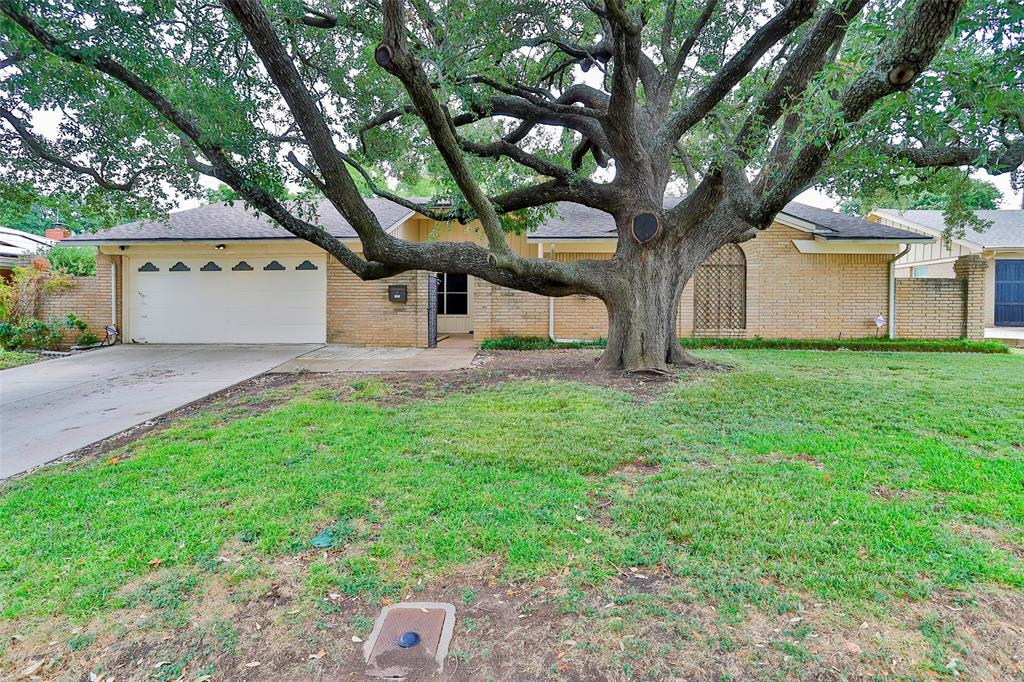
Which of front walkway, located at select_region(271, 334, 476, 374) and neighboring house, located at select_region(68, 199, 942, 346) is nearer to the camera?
front walkway, located at select_region(271, 334, 476, 374)

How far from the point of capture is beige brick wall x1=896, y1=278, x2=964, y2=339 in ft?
38.8

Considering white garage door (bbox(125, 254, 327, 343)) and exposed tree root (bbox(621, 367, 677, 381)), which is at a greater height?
white garage door (bbox(125, 254, 327, 343))

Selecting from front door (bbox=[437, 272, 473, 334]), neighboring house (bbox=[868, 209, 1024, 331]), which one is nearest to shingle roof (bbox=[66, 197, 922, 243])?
front door (bbox=[437, 272, 473, 334])

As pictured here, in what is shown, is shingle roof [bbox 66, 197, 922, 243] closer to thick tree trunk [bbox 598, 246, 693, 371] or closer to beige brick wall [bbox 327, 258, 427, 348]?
beige brick wall [bbox 327, 258, 427, 348]

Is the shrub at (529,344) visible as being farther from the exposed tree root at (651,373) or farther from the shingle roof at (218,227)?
the exposed tree root at (651,373)

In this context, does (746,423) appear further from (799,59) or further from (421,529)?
(799,59)

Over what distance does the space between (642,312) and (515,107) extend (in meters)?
3.83

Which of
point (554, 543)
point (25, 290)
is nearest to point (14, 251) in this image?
A: point (25, 290)

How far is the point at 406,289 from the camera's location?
Answer: 12289 mm

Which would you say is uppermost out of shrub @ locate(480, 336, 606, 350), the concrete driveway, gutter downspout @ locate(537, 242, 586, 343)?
gutter downspout @ locate(537, 242, 586, 343)

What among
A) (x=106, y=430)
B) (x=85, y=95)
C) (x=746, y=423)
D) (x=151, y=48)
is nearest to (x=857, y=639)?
(x=746, y=423)

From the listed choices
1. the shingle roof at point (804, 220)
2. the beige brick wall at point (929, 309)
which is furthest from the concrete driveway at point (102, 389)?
the beige brick wall at point (929, 309)

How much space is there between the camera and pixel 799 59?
5836 mm

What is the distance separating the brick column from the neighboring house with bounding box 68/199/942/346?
1460mm
